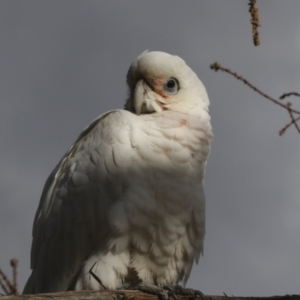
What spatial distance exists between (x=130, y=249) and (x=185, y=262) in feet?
2.09

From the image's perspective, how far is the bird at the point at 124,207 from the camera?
4.29 m

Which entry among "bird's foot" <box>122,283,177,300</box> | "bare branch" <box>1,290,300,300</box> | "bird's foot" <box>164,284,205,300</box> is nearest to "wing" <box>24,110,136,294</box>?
"bird's foot" <box>122,283,177,300</box>

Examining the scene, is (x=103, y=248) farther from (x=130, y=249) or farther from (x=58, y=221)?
(x=58, y=221)

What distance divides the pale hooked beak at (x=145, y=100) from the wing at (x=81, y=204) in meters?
0.30

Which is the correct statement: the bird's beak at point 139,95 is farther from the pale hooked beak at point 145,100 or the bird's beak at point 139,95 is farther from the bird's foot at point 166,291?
the bird's foot at point 166,291

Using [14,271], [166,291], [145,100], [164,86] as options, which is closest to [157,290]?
[166,291]

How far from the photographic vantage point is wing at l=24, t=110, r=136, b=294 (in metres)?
4.43

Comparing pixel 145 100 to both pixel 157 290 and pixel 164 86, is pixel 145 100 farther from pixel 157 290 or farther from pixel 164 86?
pixel 157 290

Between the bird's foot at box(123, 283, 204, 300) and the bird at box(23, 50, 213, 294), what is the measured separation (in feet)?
0.24

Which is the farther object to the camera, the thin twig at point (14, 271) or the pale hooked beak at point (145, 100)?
the pale hooked beak at point (145, 100)

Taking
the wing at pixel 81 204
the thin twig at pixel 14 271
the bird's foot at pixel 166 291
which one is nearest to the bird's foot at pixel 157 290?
the bird's foot at pixel 166 291

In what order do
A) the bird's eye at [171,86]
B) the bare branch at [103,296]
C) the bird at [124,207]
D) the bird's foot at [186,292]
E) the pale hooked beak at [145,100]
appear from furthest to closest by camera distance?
the bird's eye at [171,86] < the pale hooked beak at [145,100] < the bird at [124,207] < the bird's foot at [186,292] < the bare branch at [103,296]

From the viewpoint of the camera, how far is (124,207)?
4293 millimetres

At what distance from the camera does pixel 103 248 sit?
430 cm
